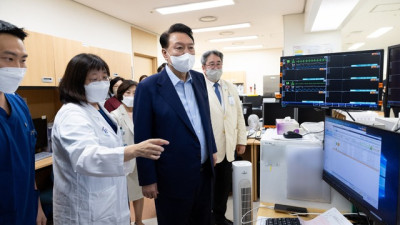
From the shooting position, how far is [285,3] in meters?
4.16

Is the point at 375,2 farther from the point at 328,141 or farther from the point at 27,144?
the point at 27,144

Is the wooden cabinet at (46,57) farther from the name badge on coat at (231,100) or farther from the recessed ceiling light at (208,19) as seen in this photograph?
the recessed ceiling light at (208,19)

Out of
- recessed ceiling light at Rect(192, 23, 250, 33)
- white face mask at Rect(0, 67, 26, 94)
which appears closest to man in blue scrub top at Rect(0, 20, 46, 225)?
white face mask at Rect(0, 67, 26, 94)

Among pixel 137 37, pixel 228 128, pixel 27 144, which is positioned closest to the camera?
pixel 27 144

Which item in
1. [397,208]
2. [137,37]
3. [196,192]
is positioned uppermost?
[137,37]

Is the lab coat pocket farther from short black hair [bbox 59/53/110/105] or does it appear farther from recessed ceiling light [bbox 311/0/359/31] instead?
recessed ceiling light [bbox 311/0/359/31]

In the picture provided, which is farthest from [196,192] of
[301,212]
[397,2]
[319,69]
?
[397,2]

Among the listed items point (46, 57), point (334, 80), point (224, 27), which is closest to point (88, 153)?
point (334, 80)

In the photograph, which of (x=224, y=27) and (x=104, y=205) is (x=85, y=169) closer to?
(x=104, y=205)

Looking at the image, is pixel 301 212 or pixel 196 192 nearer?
pixel 301 212

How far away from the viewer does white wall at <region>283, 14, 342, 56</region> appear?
4582 mm

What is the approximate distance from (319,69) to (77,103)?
1392 millimetres

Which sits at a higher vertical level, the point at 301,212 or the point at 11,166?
the point at 11,166

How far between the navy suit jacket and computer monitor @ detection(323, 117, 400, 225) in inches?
28.2
